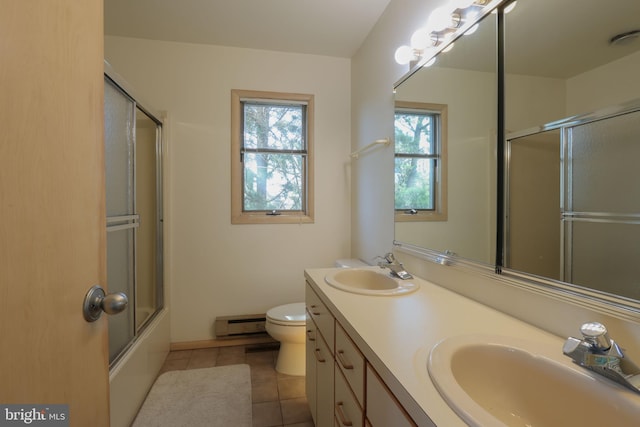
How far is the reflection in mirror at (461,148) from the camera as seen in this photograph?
3.67 ft

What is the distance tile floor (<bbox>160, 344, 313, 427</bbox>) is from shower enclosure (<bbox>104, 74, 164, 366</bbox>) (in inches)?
18.9

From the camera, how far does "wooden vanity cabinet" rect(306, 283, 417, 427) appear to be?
27.6 inches

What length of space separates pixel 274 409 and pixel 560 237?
5.51ft

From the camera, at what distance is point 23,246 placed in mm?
456

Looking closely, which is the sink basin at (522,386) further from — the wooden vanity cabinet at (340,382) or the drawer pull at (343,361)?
the drawer pull at (343,361)

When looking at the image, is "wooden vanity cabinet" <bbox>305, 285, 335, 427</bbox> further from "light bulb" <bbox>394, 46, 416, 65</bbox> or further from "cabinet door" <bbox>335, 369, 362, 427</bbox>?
"light bulb" <bbox>394, 46, 416, 65</bbox>

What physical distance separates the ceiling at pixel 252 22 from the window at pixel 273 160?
15.9 inches

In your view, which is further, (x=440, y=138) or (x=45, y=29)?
(x=440, y=138)

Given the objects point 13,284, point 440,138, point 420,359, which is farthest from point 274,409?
point 440,138

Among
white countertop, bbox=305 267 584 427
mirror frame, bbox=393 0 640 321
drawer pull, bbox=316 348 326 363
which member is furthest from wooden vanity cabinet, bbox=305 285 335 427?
mirror frame, bbox=393 0 640 321

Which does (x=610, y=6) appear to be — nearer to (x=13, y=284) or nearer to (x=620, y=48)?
(x=620, y=48)

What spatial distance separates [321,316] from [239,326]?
1.40m

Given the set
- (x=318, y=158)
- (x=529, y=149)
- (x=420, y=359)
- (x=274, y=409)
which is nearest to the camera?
(x=420, y=359)

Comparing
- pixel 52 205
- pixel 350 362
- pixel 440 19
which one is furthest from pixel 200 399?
pixel 440 19
